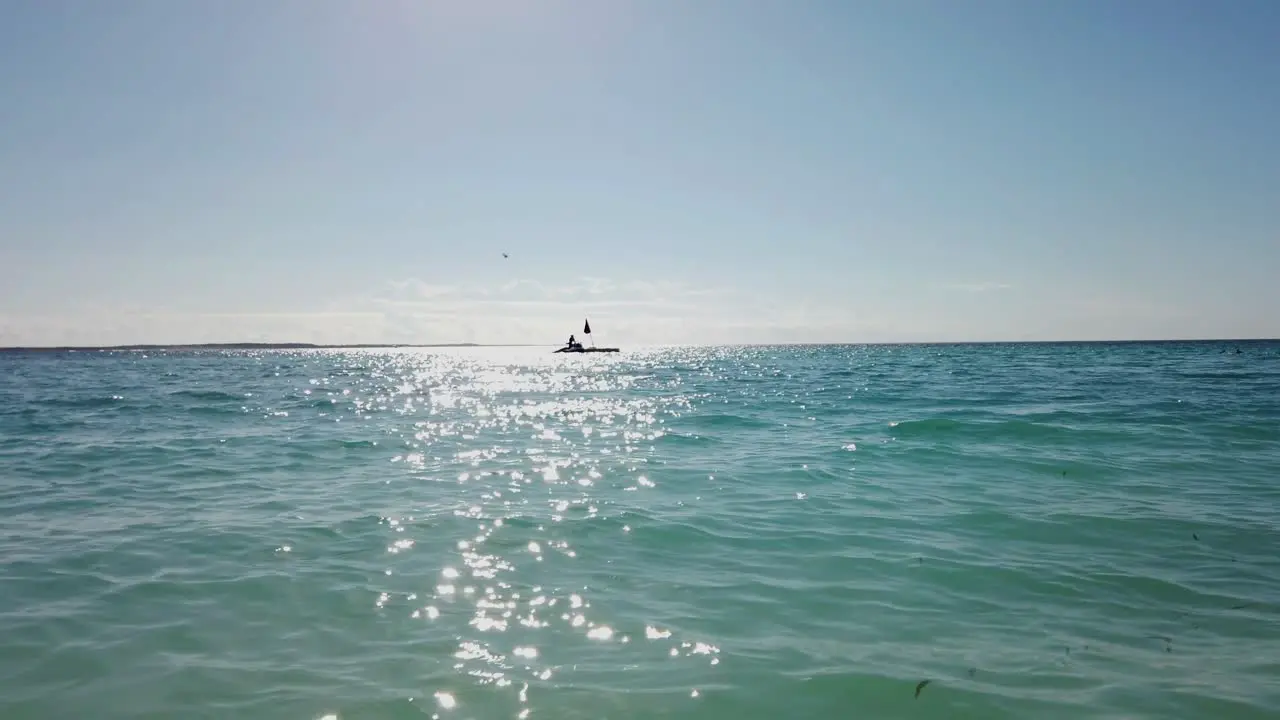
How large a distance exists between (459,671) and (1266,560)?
8.47 metres

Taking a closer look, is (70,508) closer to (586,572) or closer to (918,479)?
(586,572)

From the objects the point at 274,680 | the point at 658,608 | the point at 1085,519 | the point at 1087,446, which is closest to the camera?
the point at 274,680

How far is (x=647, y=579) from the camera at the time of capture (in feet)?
25.3

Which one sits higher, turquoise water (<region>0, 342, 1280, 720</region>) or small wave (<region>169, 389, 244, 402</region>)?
small wave (<region>169, 389, 244, 402</region>)

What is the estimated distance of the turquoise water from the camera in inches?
209

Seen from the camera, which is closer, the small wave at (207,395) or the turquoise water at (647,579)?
the turquoise water at (647,579)

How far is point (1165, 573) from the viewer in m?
7.77

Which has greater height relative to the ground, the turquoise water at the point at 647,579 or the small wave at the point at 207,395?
the small wave at the point at 207,395

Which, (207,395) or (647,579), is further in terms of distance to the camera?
(207,395)

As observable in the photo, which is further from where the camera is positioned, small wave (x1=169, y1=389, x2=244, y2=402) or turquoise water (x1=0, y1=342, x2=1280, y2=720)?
small wave (x1=169, y1=389, x2=244, y2=402)

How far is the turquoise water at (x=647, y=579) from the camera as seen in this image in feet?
17.4

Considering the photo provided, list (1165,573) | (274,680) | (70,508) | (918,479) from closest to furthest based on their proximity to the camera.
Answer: (274,680) < (1165,573) < (70,508) < (918,479)

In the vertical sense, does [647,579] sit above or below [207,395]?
below

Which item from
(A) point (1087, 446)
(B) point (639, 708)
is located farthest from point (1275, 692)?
(A) point (1087, 446)
